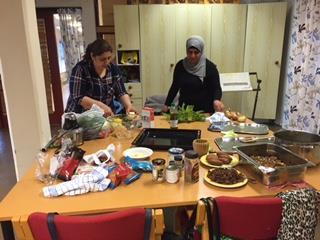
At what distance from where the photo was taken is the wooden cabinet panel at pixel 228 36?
165 inches

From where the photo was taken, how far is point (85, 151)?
176cm

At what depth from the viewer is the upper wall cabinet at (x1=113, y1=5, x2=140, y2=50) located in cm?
406

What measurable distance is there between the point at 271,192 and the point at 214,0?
3771 millimetres

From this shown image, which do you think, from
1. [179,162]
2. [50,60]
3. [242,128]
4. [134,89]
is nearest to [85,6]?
[50,60]

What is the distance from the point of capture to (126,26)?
4121 millimetres

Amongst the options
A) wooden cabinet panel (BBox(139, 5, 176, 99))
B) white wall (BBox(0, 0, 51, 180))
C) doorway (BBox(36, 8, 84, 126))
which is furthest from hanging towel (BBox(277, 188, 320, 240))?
doorway (BBox(36, 8, 84, 126))

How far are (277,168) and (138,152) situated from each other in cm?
77

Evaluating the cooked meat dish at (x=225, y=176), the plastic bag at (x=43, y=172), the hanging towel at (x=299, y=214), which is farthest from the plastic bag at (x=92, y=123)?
the hanging towel at (x=299, y=214)

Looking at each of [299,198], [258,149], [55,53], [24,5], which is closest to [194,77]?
[258,149]

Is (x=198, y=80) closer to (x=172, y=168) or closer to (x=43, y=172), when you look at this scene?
(x=172, y=168)

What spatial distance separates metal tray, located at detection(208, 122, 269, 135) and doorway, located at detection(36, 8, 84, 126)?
3.31 metres

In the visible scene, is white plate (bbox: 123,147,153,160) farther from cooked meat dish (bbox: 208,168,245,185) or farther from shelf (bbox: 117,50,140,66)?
shelf (bbox: 117,50,140,66)

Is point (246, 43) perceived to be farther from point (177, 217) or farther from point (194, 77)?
point (177, 217)

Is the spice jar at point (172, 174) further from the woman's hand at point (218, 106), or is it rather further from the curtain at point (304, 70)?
the curtain at point (304, 70)
